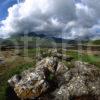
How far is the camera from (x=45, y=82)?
24.9m

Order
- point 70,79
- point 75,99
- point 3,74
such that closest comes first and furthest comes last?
1. point 75,99
2. point 70,79
3. point 3,74

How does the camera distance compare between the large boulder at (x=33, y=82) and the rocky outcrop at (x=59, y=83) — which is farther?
the large boulder at (x=33, y=82)

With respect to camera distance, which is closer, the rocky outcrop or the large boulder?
the rocky outcrop

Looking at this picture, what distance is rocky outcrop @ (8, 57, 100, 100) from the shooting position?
953 inches

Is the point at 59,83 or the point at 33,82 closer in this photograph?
the point at 33,82

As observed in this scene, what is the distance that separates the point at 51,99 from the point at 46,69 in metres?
3.83

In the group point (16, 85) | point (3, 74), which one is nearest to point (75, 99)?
point (16, 85)

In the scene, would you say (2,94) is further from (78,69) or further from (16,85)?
(78,69)

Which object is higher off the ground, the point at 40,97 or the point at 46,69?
the point at 46,69

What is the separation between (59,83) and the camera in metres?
25.8

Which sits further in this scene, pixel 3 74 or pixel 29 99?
pixel 3 74

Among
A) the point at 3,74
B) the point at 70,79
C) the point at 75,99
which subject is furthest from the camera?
the point at 3,74

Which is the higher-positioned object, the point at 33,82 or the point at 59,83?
the point at 33,82

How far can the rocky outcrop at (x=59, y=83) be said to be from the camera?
24203 mm
